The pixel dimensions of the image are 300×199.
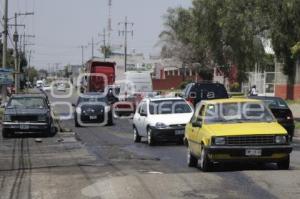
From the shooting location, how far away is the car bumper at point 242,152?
48.9 feet

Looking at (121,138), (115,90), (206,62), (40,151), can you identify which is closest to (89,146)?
(40,151)

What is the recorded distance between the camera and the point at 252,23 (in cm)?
3450

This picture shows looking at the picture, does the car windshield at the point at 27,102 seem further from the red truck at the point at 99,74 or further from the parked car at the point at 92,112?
the red truck at the point at 99,74

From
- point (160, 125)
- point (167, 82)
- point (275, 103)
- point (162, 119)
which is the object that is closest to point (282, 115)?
point (275, 103)

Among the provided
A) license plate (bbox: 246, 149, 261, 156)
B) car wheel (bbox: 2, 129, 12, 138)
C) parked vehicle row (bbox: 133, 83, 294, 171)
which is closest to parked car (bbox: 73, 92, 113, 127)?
car wheel (bbox: 2, 129, 12, 138)

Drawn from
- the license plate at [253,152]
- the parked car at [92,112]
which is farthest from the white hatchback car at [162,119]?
the parked car at [92,112]

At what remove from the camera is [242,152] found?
587 inches

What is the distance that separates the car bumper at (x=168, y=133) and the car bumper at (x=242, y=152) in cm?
931

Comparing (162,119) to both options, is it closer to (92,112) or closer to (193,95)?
(193,95)

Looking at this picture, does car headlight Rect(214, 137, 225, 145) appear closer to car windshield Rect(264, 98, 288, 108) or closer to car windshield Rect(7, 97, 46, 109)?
car windshield Rect(264, 98, 288, 108)

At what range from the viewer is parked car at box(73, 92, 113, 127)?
38.2 m

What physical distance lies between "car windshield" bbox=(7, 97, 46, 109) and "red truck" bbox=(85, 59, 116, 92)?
3093cm

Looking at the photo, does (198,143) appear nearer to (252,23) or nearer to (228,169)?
(228,169)

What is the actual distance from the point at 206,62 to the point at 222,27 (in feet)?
160
